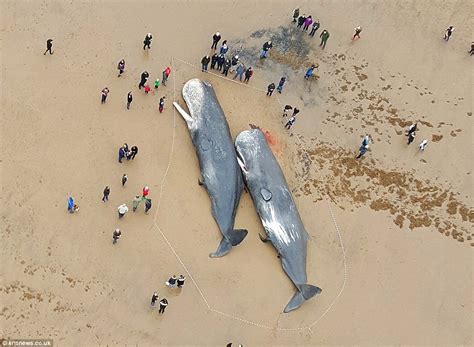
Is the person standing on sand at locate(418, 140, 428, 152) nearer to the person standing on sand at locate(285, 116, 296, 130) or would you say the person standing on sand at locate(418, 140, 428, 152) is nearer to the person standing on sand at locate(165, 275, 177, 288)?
the person standing on sand at locate(285, 116, 296, 130)

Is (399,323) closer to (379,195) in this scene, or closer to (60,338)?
(379,195)

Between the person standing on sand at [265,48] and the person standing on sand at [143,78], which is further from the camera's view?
the person standing on sand at [265,48]

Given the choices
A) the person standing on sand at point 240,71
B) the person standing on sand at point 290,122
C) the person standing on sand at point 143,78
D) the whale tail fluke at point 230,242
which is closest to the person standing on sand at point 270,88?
the person standing on sand at point 240,71

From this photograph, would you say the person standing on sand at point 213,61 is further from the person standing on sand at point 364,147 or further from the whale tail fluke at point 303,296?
the whale tail fluke at point 303,296

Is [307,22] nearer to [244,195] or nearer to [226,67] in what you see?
[226,67]

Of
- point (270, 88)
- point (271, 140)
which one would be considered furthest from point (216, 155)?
point (270, 88)

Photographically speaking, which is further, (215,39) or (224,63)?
(215,39)

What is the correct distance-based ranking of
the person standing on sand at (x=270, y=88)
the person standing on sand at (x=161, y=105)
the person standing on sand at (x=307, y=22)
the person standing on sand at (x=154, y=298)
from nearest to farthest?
the person standing on sand at (x=154, y=298), the person standing on sand at (x=161, y=105), the person standing on sand at (x=270, y=88), the person standing on sand at (x=307, y=22)

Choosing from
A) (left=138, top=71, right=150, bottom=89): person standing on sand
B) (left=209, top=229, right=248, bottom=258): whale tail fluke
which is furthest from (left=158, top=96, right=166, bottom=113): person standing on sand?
(left=209, top=229, right=248, bottom=258): whale tail fluke
